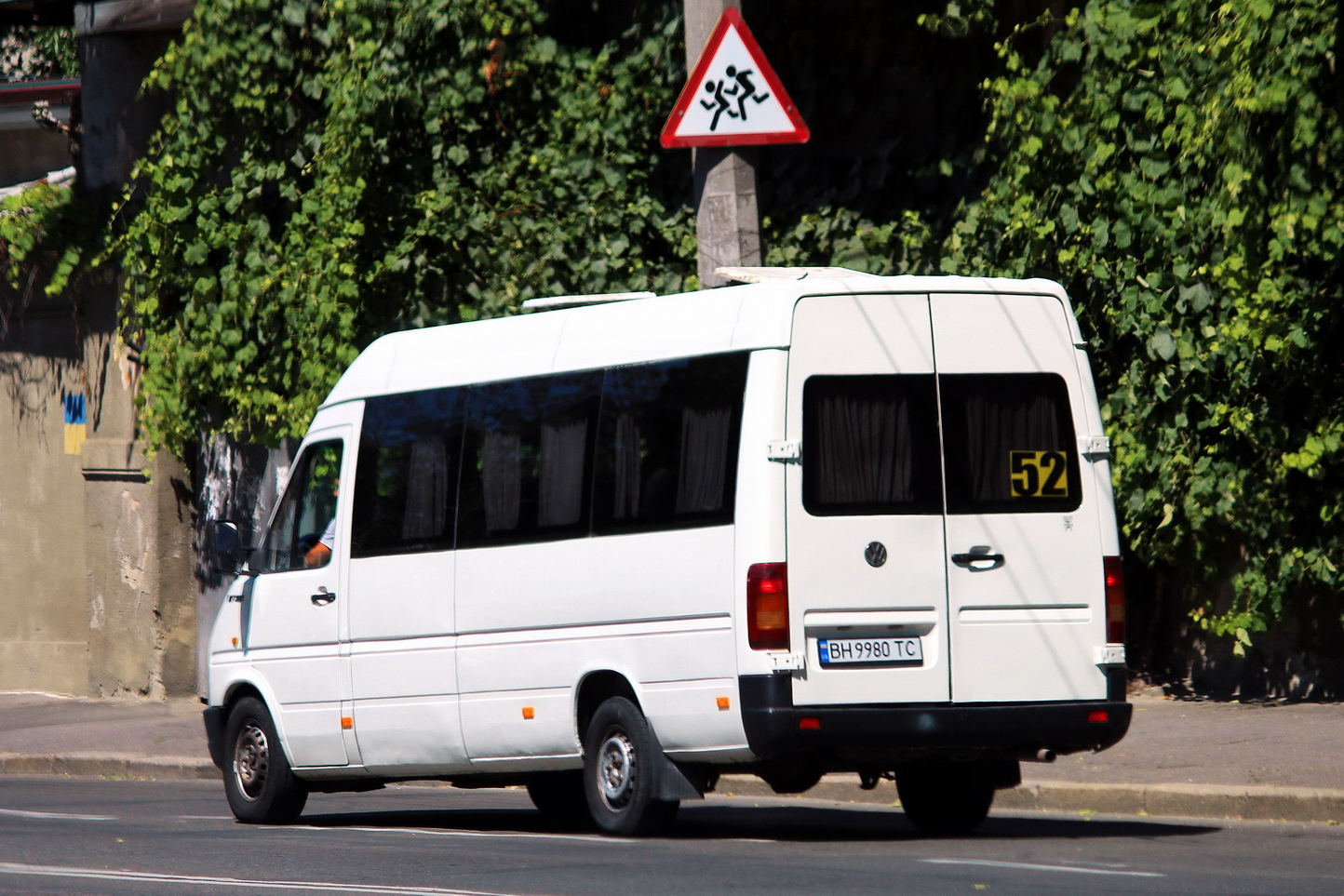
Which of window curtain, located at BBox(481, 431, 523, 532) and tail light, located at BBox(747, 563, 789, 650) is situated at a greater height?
window curtain, located at BBox(481, 431, 523, 532)

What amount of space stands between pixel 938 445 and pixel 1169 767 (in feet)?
9.36

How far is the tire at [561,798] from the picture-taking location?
11.3 meters

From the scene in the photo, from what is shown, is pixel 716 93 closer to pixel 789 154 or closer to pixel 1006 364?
pixel 1006 364

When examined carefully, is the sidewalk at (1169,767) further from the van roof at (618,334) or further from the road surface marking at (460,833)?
the van roof at (618,334)

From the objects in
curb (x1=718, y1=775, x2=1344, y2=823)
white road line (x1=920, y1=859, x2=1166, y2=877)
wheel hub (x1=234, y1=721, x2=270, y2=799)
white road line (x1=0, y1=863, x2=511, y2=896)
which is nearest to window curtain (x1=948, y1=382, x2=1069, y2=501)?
white road line (x1=920, y1=859, x2=1166, y2=877)

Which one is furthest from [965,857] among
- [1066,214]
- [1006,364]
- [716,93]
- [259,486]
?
[259,486]

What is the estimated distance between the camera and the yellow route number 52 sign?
9.16 metres

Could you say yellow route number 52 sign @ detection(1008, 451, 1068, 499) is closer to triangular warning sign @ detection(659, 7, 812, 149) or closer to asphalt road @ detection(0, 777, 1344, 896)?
asphalt road @ detection(0, 777, 1344, 896)

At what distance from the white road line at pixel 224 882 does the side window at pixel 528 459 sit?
2.35 m

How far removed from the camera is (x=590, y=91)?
15820mm

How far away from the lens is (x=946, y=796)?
9.92 meters

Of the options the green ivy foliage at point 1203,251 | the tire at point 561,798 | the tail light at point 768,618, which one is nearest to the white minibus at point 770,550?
the tail light at point 768,618

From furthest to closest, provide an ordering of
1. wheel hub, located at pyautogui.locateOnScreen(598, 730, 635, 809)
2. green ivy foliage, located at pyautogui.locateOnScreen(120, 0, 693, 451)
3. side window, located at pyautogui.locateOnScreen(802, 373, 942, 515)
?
1. green ivy foliage, located at pyautogui.locateOnScreen(120, 0, 693, 451)
2. wheel hub, located at pyautogui.locateOnScreen(598, 730, 635, 809)
3. side window, located at pyautogui.locateOnScreen(802, 373, 942, 515)

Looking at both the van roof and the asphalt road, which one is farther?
the van roof
